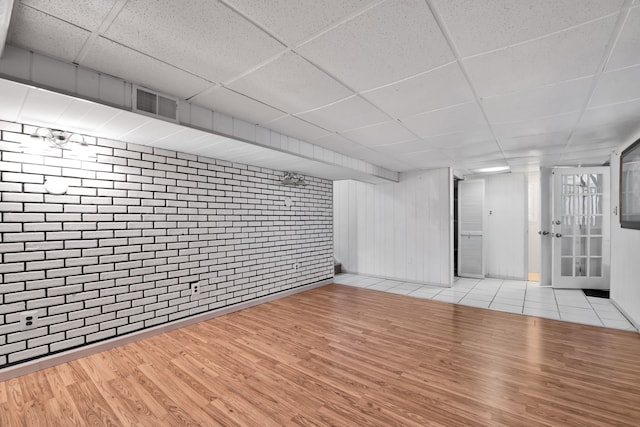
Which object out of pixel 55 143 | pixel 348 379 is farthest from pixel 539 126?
pixel 55 143

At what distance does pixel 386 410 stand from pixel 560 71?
9.17ft

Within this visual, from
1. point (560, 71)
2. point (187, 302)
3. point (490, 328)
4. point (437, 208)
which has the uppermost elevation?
point (560, 71)

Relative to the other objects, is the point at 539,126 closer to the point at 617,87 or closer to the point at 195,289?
the point at 617,87

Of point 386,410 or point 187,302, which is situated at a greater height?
point 187,302

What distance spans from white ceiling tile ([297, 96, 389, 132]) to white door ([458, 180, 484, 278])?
4.96 m

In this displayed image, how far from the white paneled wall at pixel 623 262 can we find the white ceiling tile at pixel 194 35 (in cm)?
482

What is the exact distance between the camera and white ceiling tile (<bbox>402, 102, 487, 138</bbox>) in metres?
2.92

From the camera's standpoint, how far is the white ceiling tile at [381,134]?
346 cm

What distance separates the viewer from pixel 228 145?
3.47 m

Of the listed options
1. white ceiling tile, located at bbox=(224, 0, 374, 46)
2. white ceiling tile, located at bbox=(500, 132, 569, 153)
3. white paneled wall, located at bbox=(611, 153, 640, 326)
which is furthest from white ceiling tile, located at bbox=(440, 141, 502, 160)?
white ceiling tile, located at bbox=(224, 0, 374, 46)

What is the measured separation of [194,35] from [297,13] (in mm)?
661

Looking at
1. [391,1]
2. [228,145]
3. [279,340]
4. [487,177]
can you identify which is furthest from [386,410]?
[487,177]

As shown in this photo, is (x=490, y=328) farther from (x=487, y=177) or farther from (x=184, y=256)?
(x=487, y=177)

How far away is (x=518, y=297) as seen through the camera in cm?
528
